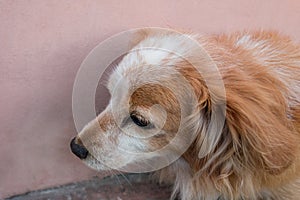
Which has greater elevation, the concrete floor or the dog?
the dog

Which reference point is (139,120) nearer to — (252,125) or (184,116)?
(184,116)

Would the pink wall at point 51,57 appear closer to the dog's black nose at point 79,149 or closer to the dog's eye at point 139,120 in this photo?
→ the dog's black nose at point 79,149

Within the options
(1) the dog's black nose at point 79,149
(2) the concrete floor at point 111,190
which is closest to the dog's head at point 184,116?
(1) the dog's black nose at point 79,149

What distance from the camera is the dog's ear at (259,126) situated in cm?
191

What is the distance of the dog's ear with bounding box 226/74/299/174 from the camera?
75.0 inches

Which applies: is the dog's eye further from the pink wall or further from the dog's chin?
the pink wall

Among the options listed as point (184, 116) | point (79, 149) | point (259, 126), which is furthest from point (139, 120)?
point (259, 126)

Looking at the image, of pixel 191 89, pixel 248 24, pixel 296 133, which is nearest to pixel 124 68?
pixel 191 89

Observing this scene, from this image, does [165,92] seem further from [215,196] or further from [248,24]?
[248,24]

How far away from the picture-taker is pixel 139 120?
1.97 m

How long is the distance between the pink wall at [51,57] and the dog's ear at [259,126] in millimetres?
597

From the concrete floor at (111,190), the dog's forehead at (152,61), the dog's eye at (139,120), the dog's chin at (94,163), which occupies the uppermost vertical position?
the dog's forehead at (152,61)

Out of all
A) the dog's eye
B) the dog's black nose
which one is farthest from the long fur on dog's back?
the dog's black nose

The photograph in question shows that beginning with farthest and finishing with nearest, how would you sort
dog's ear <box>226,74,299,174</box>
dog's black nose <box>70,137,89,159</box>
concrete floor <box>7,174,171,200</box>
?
concrete floor <box>7,174,171,200</box> < dog's black nose <box>70,137,89,159</box> < dog's ear <box>226,74,299,174</box>
